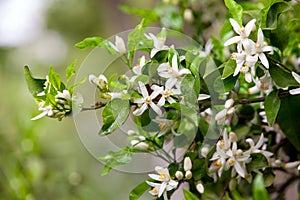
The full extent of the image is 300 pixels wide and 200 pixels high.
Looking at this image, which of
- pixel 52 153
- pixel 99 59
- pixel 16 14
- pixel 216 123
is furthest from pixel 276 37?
pixel 16 14

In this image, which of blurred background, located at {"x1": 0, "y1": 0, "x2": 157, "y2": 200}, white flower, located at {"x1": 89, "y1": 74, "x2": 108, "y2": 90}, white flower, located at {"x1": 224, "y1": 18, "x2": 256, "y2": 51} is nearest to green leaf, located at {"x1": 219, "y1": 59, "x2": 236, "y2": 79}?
white flower, located at {"x1": 224, "y1": 18, "x2": 256, "y2": 51}

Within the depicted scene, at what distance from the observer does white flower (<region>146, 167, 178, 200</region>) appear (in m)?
0.53

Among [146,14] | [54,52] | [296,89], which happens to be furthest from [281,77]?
[54,52]

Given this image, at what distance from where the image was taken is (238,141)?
0.59 m

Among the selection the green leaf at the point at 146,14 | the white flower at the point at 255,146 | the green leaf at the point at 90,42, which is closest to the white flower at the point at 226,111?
the white flower at the point at 255,146

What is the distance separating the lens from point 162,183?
53 centimetres

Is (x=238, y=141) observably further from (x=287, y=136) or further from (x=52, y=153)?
(x=52, y=153)

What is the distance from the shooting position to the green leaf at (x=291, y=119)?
2.01 ft

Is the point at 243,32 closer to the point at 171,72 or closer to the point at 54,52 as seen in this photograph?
the point at 171,72

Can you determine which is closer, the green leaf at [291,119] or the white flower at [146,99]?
the white flower at [146,99]

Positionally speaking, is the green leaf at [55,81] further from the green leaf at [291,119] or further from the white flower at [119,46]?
the green leaf at [291,119]

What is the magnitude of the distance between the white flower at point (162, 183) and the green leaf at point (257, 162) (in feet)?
0.30

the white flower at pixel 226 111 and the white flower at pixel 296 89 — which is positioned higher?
the white flower at pixel 296 89

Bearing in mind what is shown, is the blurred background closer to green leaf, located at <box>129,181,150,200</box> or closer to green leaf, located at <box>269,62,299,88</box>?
green leaf, located at <box>129,181,150,200</box>
